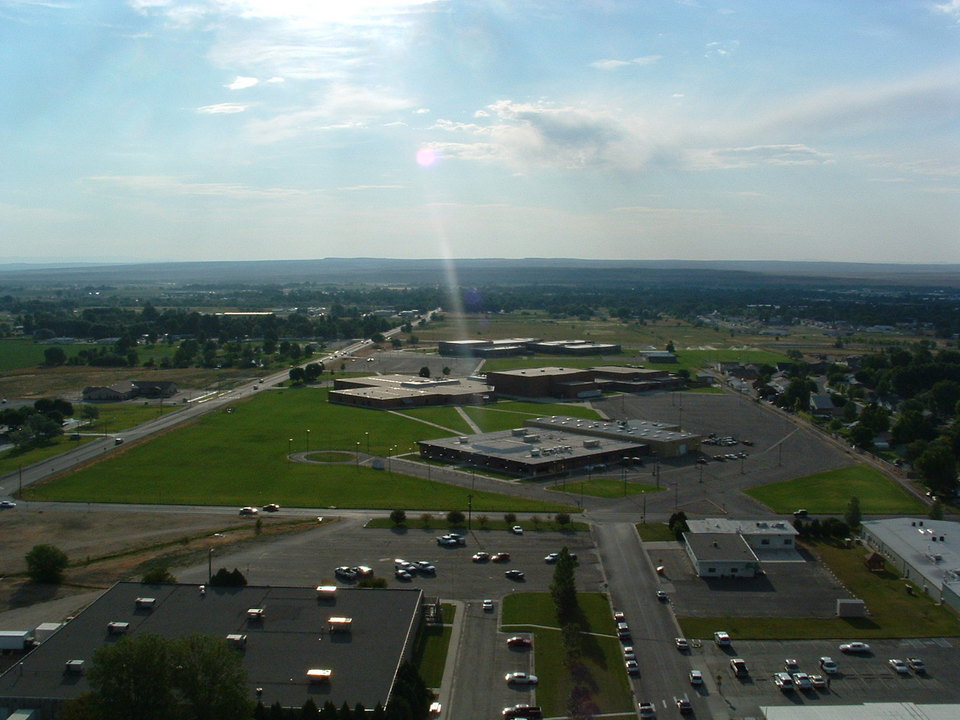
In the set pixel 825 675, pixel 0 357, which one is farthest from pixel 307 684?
pixel 0 357

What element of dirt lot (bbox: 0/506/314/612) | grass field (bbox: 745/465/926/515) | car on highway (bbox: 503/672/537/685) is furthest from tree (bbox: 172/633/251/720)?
grass field (bbox: 745/465/926/515)

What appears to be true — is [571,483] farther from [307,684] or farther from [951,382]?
[951,382]

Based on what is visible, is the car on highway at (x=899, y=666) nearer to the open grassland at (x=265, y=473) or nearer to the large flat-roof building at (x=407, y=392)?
the open grassland at (x=265, y=473)

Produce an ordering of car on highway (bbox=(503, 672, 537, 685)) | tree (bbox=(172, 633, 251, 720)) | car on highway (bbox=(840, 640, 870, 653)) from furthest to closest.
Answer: car on highway (bbox=(840, 640, 870, 653)) < car on highway (bbox=(503, 672, 537, 685)) < tree (bbox=(172, 633, 251, 720))

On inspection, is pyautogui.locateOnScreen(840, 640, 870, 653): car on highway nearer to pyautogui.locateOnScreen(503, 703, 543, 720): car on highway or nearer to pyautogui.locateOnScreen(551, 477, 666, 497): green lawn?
pyautogui.locateOnScreen(503, 703, 543, 720): car on highway

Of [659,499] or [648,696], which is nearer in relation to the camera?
[648,696]
